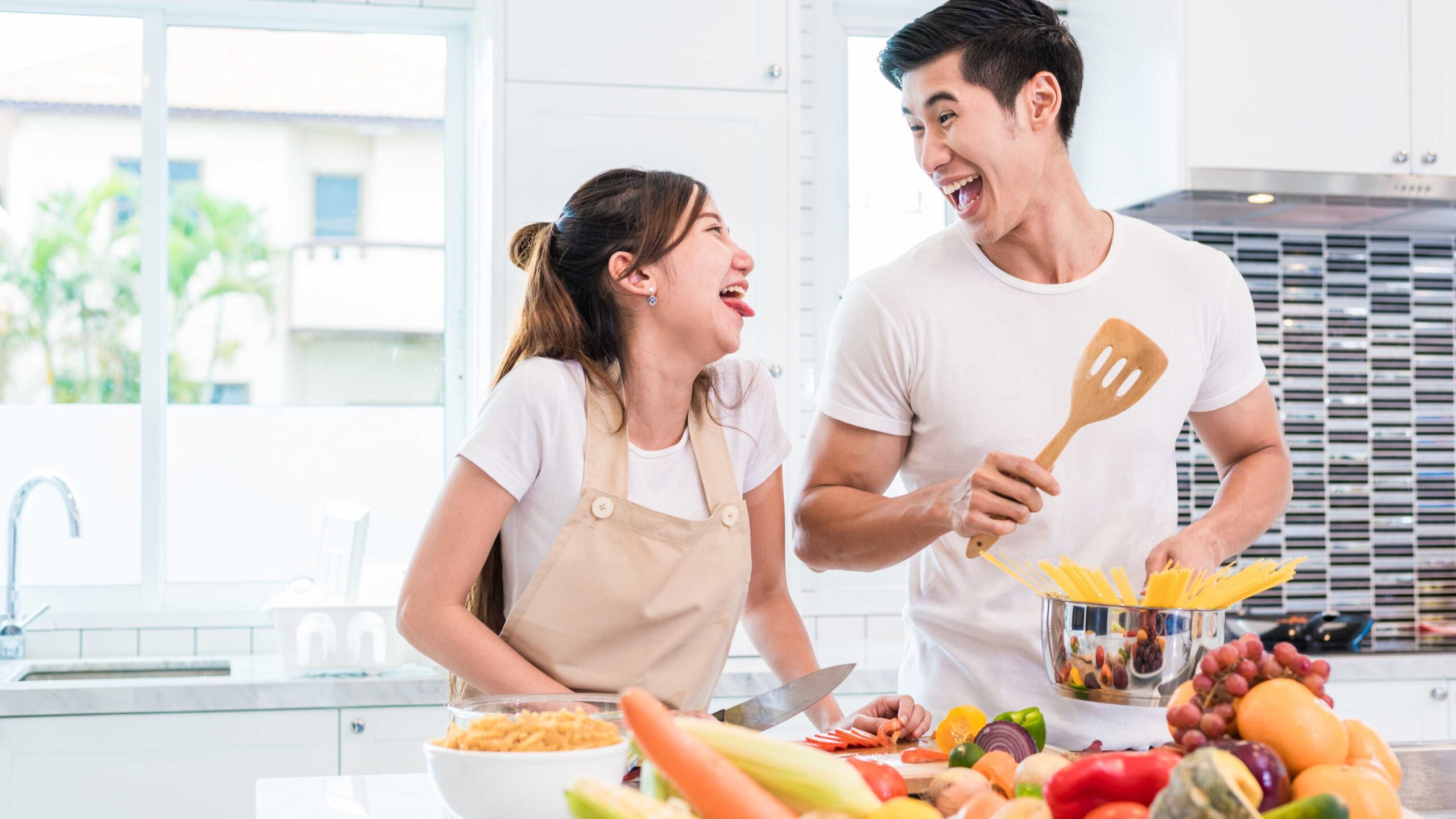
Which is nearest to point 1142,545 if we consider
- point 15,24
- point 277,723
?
point 277,723

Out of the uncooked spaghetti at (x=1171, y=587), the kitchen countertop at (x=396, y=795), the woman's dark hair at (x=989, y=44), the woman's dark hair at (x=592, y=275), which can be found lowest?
the kitchen countertop at (x=396, y=795)

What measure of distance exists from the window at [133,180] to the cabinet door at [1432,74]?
289 cm

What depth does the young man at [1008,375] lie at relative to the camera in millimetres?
1589

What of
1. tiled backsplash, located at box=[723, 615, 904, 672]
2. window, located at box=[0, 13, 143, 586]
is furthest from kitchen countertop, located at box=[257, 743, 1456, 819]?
window, located at box=[0, 13, 143, 586]

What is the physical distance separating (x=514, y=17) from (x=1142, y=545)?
1747 millimetres

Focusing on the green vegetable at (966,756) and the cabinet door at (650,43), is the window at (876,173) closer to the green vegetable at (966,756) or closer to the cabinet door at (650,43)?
the cabinet door at (650,43)

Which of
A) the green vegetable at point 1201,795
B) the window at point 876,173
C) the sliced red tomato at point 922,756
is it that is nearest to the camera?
the green vegetable at point 1201,795

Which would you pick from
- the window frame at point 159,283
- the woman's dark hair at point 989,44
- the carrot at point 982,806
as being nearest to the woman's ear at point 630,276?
the woman's dark hair at point 989,44

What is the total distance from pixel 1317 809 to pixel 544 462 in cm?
96

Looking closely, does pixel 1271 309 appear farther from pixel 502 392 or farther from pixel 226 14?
pixel 226 14

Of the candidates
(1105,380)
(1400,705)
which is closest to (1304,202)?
(1400,705)

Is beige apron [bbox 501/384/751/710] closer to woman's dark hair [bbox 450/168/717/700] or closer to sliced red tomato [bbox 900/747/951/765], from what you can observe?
woman's dark hair [bbox 450/168/717/700]

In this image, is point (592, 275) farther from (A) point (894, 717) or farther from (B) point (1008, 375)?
(A) point (894, 717)

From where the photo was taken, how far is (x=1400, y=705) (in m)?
2.81
